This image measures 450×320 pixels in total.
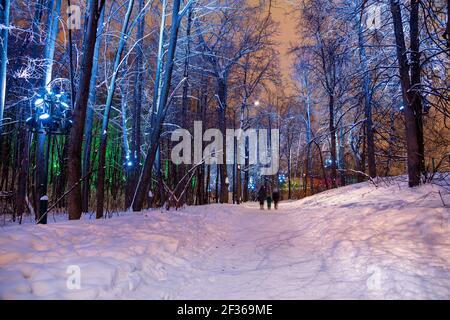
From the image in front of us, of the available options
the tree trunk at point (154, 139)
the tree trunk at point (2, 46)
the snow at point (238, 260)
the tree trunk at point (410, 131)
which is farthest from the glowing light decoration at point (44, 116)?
the tree trunk at point (410, 131)

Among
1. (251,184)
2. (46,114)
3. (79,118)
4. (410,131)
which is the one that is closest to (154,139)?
(79,118)

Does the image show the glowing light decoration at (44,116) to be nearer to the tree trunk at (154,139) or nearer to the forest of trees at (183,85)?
the forest of trees at (183,85)

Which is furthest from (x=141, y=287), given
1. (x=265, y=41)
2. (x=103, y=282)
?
(x=265, y=41)

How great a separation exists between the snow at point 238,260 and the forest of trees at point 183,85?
2.35 meters

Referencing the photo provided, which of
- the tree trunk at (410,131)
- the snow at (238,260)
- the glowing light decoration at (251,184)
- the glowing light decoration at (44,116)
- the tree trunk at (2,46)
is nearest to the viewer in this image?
the snow at (238,260)

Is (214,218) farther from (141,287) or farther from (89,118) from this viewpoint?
(89,118)

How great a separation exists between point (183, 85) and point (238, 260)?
13.6m

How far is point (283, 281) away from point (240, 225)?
676cm

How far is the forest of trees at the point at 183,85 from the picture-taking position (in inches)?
362

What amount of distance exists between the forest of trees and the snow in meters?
2.35

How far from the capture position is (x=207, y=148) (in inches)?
923

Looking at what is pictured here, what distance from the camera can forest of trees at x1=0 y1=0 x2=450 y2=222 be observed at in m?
9.20

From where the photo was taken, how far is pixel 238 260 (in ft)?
20.7

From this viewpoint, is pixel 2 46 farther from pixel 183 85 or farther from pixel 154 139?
pixel 183 85
